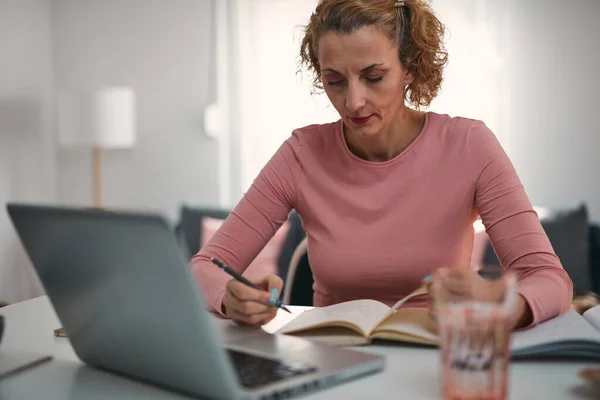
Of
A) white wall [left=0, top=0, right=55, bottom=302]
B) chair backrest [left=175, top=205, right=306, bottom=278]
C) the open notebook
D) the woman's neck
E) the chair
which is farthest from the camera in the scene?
white wall [left=0, top=0, right=55, bottom=302]

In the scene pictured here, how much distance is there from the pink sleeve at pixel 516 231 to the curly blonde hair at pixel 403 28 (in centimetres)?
16

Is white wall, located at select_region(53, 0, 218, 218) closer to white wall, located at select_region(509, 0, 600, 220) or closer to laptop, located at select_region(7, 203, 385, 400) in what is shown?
white wall, located at select_region(509, 0, 600, 220)

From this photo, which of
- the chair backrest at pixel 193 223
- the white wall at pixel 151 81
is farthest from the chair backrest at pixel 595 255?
the white wall at pixel 151 81

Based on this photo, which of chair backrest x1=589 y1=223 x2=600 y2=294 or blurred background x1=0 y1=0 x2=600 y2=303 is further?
blurred background x1=0 y1=0 x2=600 y2=303

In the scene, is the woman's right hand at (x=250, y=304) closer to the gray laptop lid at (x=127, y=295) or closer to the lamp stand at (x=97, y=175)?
the gray laptop lid at (x=127, y=295)

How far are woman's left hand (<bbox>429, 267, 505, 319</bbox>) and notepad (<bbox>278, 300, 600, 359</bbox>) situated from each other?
0.22m

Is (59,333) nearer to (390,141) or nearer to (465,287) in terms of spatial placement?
(465,287)

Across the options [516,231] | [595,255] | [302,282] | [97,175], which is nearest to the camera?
[516,231]

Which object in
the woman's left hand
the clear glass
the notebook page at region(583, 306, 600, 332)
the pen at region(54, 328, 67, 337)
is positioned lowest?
the pen at region(54, 328, 67, 337)

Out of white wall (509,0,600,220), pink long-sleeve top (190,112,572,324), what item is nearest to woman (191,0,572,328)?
pink long-sleeve top (190,112,572,324)

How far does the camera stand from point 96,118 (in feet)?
12.6

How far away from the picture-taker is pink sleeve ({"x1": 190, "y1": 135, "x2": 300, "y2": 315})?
1.57 m

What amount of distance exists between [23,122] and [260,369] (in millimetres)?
3647

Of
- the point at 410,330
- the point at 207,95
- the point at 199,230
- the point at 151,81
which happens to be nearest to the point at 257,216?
the point at 410,330
